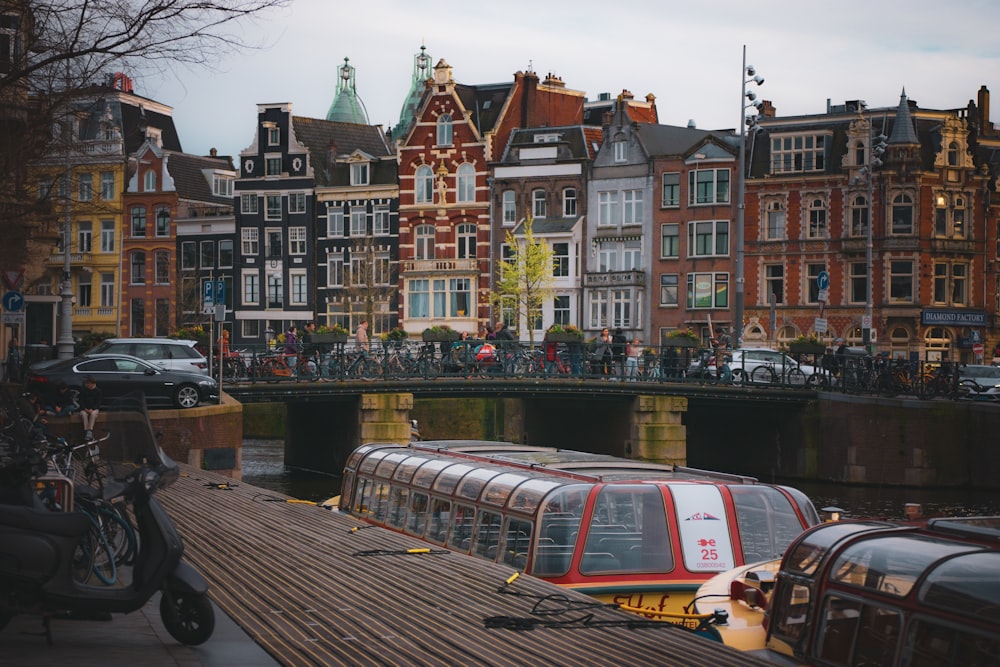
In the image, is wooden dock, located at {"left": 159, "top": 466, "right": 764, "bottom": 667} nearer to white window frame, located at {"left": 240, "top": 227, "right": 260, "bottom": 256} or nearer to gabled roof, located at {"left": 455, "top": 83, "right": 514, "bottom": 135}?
gabled roof, located at {"left": 455, "top": 83, "right": 514, "bottom": 135}

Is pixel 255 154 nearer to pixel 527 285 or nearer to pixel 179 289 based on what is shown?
pixel 179 289

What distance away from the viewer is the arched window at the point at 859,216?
66500mm

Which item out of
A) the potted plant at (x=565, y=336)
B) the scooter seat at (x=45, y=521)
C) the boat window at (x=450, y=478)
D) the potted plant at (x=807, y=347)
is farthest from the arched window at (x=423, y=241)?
the scooter seat at (x=45, y=521)

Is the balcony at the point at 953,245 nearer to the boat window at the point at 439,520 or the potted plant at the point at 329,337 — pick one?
the potted plant at the point at 329,337

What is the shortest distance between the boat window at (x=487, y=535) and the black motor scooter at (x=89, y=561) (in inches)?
282

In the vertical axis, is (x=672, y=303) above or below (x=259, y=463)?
above

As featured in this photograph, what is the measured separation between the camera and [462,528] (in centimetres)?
1952

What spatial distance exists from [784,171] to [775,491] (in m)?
53.3

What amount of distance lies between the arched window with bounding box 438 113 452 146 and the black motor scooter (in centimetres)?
6558

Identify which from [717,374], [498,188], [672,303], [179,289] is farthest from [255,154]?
[717,374]

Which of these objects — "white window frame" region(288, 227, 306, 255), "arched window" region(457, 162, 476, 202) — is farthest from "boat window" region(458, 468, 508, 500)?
"white window frame" region(288, 227, 306, 255)

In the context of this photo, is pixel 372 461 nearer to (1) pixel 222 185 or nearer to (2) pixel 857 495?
(2) pixel 857 495

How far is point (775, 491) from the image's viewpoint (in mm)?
17422

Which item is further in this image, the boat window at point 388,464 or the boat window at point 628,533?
the boat window at point 388,464
